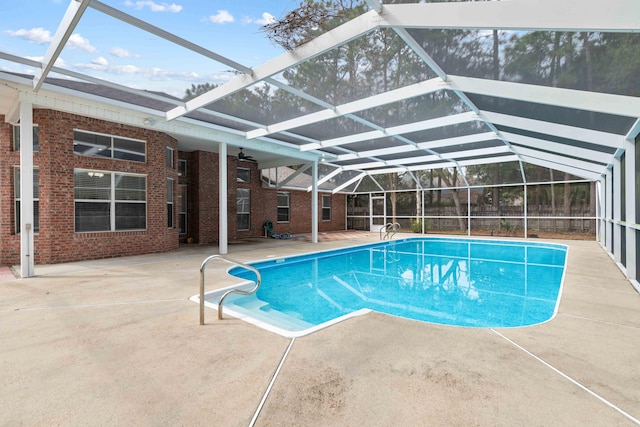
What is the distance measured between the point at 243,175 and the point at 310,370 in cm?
1200

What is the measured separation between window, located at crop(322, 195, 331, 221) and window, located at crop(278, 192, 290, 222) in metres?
3.07

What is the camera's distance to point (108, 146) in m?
7.73

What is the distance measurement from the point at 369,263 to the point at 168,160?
6856mm

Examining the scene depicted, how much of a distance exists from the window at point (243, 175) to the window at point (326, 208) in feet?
18.9

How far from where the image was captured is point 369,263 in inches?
359

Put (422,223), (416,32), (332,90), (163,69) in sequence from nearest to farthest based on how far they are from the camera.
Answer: (416,32)
(163,69)
(332,90)
(422,223)

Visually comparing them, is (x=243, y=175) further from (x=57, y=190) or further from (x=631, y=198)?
(x=631, y=198)

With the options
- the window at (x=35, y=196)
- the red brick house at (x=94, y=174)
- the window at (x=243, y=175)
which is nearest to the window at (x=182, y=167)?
the red brick house at (x=94, y=174)

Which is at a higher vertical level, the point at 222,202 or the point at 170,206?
the point at 222,202

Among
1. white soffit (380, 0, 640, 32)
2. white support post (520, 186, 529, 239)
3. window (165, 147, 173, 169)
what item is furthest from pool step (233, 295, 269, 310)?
white support post (520, 186, 529, 239)

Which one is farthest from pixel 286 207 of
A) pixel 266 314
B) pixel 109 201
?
pixel 266 314

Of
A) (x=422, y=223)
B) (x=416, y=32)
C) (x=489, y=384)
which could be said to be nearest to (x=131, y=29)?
(x=416, y=32)

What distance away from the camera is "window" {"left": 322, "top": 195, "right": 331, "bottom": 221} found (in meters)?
18.5

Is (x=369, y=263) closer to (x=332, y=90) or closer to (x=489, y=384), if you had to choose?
(x=332, y=90)
